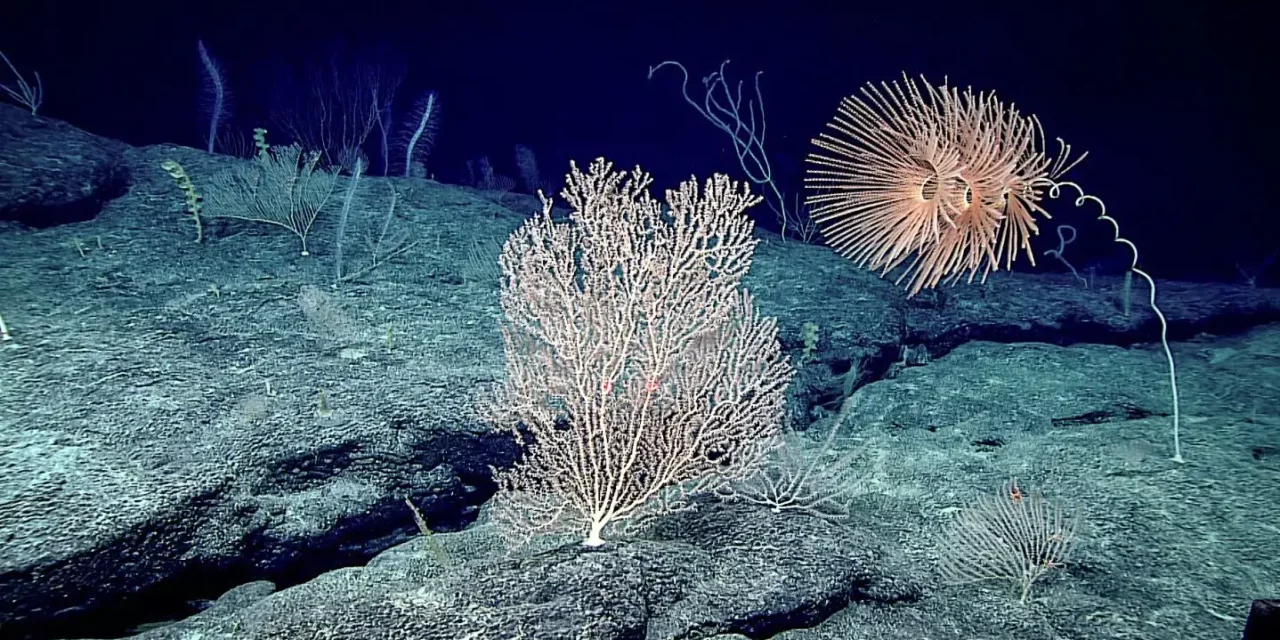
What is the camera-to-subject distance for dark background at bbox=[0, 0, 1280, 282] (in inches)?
596

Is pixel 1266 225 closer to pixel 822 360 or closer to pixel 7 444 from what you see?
pixel 822 360

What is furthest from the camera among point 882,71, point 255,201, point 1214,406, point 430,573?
point 882,71

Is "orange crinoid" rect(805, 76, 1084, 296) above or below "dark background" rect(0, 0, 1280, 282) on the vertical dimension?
below

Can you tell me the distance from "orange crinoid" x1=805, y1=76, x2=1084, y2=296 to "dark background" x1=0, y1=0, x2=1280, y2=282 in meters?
8.53

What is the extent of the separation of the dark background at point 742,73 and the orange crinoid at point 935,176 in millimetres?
8530

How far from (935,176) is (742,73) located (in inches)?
849

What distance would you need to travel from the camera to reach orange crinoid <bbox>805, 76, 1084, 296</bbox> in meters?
2.87

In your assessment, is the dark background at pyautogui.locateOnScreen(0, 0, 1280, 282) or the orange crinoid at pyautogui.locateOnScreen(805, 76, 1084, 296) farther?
the dark background at pyautogui.locateOnScreen(0, 0, 1280, 282)

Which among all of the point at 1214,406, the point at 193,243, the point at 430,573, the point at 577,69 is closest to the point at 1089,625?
the point at 430,573

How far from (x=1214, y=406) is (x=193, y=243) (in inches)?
368

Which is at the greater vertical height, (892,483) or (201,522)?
(892,483)

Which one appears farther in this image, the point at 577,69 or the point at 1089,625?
the point at 577,69

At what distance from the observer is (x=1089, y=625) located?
276 cm

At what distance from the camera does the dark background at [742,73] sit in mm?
15141
